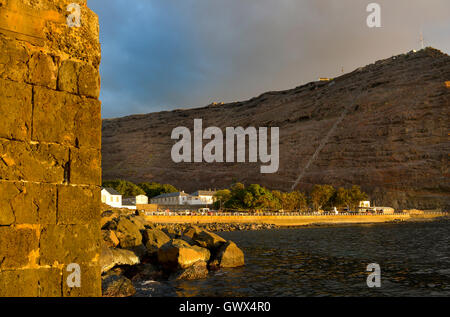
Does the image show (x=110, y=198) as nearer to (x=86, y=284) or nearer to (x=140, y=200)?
(x=140, y=200)

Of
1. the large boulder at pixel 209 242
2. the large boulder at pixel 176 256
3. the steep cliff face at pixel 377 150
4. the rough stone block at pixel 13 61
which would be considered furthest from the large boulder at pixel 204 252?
the steep cliff face at pixel 377 150

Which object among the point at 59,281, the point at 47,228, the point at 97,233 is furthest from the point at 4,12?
the point at 59,281

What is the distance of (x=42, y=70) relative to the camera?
466 centimetres

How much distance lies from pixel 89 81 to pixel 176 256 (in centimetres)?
1765

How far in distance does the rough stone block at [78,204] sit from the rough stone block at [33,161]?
197mm

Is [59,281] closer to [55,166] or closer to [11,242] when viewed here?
[11,242]

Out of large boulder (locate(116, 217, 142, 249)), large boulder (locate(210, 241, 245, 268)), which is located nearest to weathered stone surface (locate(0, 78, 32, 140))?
large boulder (locate(210, 241, 245, 268))

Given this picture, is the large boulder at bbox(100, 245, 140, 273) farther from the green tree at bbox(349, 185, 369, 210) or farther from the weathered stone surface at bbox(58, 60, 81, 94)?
the green tree at bbox(349, 185, 369, 210)

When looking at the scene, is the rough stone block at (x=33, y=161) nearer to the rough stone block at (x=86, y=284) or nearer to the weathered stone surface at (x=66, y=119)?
the weathered stone surface at (x=66, y=119)

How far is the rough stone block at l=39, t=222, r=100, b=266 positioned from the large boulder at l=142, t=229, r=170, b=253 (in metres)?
19.5

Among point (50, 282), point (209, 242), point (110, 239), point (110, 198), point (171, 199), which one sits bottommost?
point (171, 199)

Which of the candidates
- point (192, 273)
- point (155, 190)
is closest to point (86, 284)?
point (192, 273)

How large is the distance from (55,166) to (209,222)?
72182 mm

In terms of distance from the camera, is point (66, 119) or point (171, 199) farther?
point (171, 199)
